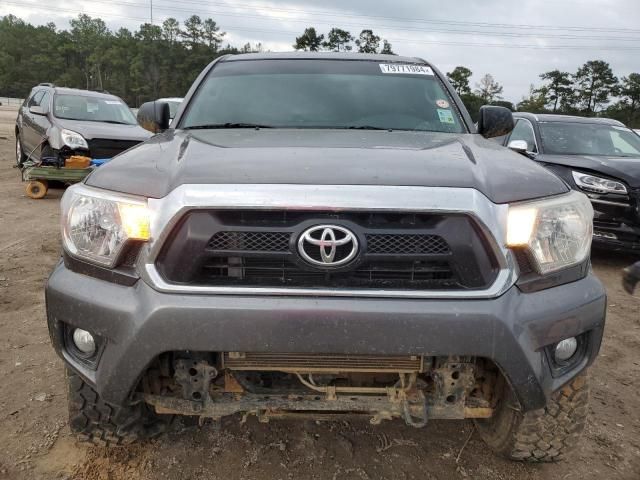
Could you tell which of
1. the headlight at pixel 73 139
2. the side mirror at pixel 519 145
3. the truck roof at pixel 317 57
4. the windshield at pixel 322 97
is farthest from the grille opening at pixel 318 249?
the headlight at pixel 73 139

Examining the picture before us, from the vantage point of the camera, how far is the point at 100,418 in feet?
7.57

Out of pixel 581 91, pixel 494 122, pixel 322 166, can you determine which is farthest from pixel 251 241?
pixel 581 91

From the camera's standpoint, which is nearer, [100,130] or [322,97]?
[322,97]

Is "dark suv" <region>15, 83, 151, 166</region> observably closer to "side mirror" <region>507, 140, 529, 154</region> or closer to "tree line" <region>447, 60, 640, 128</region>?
"side mirror" <region>507, 140, 529, 154</region>

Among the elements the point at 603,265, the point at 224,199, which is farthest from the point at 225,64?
the point at 603,265

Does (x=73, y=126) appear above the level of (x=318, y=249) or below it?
below

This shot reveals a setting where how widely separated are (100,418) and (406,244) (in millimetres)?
1427

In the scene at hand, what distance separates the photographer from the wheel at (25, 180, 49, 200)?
344 inches

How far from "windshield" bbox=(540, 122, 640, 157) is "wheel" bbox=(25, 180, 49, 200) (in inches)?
285

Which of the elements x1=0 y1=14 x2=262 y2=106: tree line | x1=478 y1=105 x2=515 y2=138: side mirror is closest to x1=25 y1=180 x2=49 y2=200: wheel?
x1=478 y1=105 x2=515 y2=138: side mirror

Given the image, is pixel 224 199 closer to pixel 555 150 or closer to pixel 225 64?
pixel 225 64

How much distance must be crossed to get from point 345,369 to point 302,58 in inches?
90.2

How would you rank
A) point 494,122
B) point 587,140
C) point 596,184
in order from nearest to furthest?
point 494,122, point 596,184, point 587,140

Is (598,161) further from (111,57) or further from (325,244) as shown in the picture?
(111,57)
